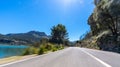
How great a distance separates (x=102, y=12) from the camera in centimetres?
5738

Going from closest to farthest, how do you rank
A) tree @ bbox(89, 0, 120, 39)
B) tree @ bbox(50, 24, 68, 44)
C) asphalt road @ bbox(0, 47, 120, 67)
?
1. asphalt road @ bbox(0, 47, 120, 67)
2. tree @ bbox(89, 0, 120, 39)
3. tree @ bbox(50, 24, 68, 44)

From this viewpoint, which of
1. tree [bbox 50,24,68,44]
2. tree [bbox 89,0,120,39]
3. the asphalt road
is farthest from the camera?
tree [bbox 50,24,68,44]

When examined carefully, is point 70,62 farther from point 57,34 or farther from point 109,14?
point 57,34

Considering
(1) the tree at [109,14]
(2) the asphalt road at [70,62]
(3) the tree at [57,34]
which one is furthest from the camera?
(3) the tree at [57,34]

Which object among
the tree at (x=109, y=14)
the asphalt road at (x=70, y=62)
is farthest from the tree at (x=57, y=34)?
the asphalt road at (x=70, y=62)

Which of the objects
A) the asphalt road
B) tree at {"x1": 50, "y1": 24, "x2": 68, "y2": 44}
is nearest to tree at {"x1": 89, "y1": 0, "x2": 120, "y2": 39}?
the asphalt road

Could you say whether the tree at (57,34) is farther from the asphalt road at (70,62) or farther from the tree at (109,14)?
the asphalt road at (70,62)

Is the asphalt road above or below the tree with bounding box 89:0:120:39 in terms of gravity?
below

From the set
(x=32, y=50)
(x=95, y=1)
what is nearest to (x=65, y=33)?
(x=95, y=1)

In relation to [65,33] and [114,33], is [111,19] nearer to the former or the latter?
[114,33]

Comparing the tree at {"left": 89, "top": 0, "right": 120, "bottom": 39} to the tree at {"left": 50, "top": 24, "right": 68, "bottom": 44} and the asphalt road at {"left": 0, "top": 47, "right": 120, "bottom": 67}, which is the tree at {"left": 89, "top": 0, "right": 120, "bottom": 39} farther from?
the tree at {"left": 50, "top": 24, "right": 68, "bottom": 44}

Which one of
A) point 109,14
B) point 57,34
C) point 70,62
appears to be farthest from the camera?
point 57,34

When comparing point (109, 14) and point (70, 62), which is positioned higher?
point (109, 14)

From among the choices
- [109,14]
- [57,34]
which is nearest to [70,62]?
[109,14]
